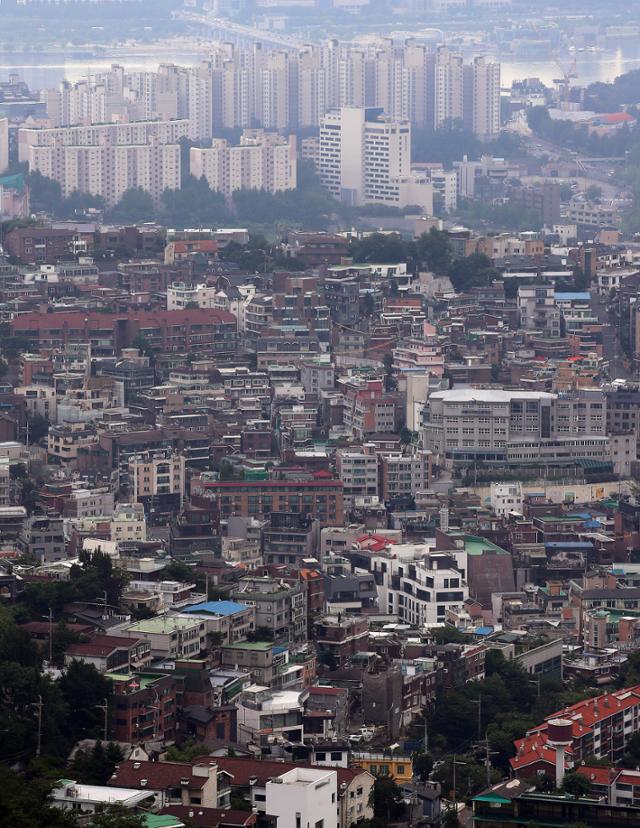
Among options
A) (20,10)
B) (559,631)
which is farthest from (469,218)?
(20,10)

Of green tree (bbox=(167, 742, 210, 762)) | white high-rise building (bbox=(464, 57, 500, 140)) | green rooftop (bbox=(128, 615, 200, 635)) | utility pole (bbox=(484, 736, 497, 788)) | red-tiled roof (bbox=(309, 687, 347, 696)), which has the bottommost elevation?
utility pole (bbox=(484, 736, 497, 788))

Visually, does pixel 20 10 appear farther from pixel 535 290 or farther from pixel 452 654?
pixel 452 654

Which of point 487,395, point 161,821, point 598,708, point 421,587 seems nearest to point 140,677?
point 598,708

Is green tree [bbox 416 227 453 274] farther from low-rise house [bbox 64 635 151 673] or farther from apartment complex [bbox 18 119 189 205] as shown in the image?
low-rise house [bbox 64 635 151 673]

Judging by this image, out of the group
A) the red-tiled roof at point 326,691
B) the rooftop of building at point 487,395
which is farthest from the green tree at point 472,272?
the red-tiled roof at point 326,691

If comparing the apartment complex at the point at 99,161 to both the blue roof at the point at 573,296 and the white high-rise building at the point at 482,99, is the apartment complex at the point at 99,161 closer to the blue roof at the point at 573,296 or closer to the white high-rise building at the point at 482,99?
the white high-rise building at the point at 482,99

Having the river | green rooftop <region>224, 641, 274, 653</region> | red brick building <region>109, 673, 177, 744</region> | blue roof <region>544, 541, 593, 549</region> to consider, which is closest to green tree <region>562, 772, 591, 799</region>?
red brick building <region>109, 673, 177, 744</region>
